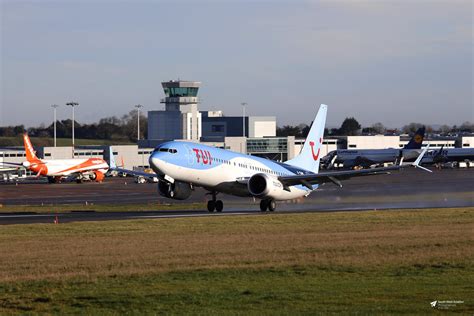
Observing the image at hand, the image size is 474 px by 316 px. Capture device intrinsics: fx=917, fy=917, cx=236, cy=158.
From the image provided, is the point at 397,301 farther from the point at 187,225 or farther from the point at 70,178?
the point at 70,178

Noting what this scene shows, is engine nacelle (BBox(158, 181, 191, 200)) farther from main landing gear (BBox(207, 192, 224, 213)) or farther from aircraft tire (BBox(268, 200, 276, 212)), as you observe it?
aircraft tire (BBox(268, 200, 276, 212))

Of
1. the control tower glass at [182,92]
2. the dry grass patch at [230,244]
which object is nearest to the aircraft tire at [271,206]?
the dry grass patch at [230,244]

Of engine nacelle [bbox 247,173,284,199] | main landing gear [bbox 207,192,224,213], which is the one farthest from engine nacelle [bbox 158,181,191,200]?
engine nacelle [bbox 247,173,284,199]

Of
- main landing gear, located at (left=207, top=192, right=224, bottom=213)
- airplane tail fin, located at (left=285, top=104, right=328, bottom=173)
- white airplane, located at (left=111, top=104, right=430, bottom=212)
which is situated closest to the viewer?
white airplane, located at (left=111, top=104, right=430, bottom=212)

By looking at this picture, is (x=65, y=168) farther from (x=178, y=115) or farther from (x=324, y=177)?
(x=324, y=177)

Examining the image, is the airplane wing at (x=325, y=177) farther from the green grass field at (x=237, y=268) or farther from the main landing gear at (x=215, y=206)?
the green grass field at (x=237, y=268)

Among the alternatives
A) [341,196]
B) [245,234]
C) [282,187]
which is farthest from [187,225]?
[341,196]

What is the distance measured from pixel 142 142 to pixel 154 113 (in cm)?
1515

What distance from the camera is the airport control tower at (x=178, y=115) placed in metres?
186

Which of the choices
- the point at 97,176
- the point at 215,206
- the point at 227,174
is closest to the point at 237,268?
the point at 227,174

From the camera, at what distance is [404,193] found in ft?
260

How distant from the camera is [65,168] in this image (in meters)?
134

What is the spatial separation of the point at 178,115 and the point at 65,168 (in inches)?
2182

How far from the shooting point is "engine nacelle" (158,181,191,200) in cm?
5638
